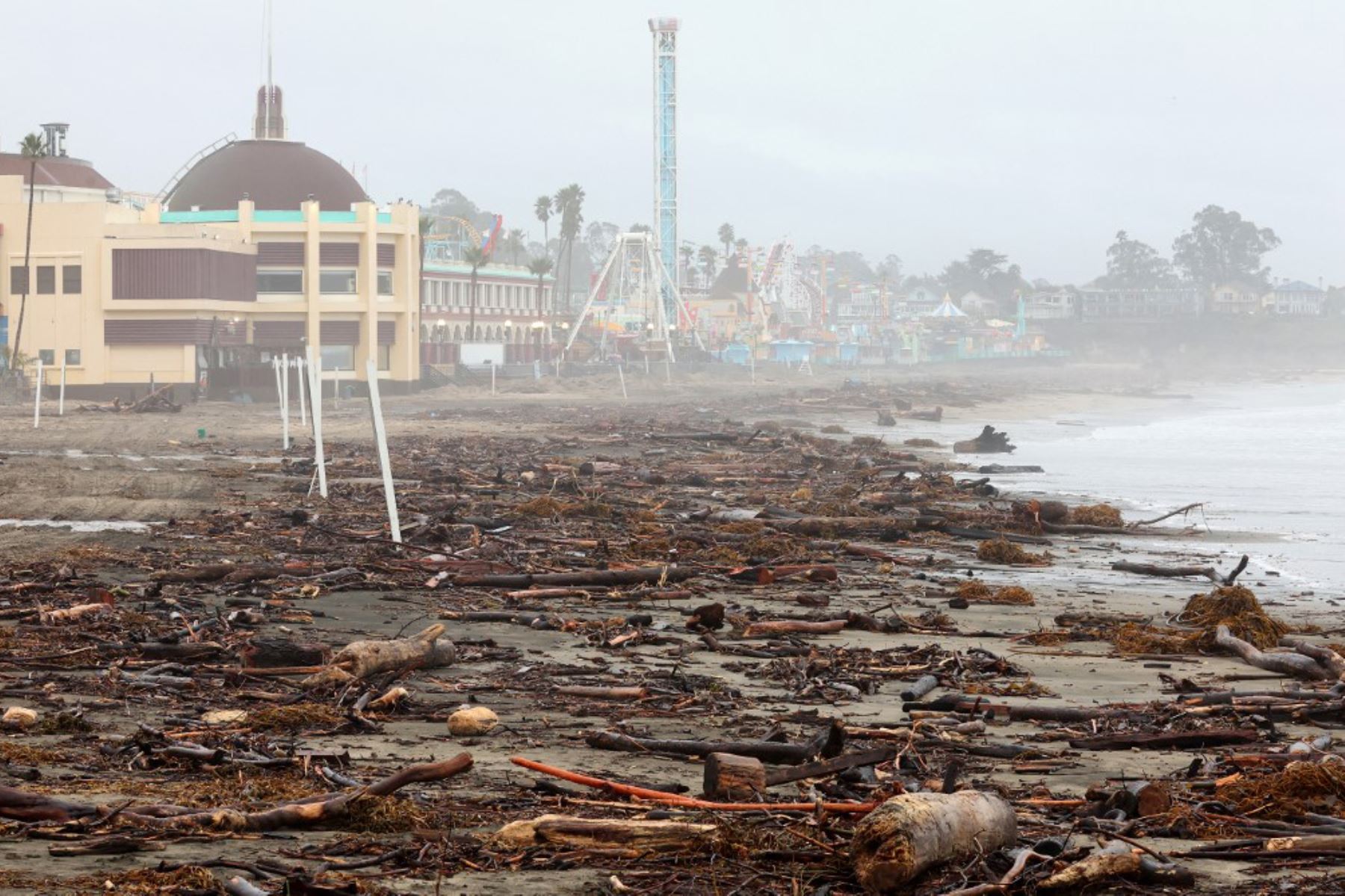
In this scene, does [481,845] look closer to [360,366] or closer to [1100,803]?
[1100,803]

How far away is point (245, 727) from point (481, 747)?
4.41 feet

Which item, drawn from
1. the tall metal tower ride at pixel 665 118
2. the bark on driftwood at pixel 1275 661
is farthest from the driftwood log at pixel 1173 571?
the tall metal tower ride at pixel 665 118

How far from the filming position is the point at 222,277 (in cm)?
7325

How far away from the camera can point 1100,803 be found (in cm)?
738

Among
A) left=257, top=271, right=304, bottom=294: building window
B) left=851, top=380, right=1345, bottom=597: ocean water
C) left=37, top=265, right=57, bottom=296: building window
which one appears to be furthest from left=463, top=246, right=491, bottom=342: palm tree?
left=851, top=380, right=1345, bottom=597: ocean water

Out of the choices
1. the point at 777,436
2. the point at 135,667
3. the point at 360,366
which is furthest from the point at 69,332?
the point at 135,667

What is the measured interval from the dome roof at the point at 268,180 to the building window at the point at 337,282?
9.04m

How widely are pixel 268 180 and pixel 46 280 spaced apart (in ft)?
61.5

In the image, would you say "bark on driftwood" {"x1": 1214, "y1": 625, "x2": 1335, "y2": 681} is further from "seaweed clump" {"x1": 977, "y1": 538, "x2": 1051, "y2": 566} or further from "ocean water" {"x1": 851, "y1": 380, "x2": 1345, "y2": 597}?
"seaweed clump" {"x1": 977, "y1": 538, "x2": 1051, "y2": 566}

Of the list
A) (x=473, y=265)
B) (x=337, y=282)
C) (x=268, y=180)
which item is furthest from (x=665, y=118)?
(x=337, y=282)

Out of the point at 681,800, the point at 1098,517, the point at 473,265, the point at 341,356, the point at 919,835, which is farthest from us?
the point at 473,265

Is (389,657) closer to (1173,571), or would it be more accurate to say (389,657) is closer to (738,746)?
(738,746)

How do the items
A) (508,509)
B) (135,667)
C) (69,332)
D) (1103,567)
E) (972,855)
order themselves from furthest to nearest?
(69,332)
(508,509)
(1103,567)
(135,667)
(972,855)

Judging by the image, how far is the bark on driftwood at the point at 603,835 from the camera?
6648 mm
